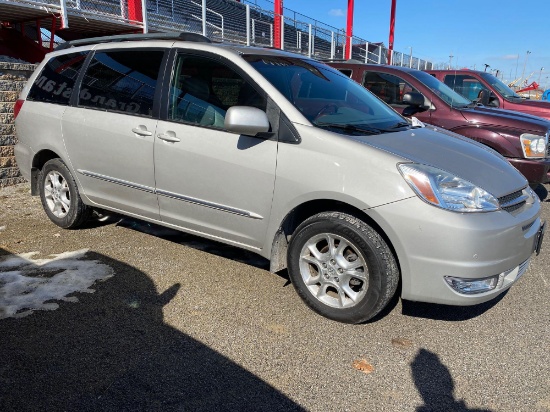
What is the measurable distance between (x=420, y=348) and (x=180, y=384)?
1.47 meters

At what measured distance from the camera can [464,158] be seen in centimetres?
330

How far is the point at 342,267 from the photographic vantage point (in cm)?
316

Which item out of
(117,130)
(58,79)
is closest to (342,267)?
(117,130)

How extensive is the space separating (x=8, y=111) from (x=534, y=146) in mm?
6833

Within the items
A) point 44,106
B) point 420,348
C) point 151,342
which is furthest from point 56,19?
point 420,348

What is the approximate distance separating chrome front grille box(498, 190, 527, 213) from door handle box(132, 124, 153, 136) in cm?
265

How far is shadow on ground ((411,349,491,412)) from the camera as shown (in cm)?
243

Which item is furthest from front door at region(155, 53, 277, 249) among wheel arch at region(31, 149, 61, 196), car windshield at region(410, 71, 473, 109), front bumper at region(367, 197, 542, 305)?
car windshield at region(410, 71, 473, 109)

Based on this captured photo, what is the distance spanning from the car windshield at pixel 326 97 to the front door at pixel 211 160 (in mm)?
281

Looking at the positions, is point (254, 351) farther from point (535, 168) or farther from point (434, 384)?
point (535, 168)

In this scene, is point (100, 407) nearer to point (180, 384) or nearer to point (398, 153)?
point (180, 384)

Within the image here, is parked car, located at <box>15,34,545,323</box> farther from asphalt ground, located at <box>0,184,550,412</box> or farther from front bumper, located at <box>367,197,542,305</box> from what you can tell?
asphalt ground, located at <box>0,184,550,412</box>

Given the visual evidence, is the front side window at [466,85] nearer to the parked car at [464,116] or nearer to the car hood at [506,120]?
the parked car at [464,116]

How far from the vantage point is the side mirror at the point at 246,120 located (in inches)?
124
